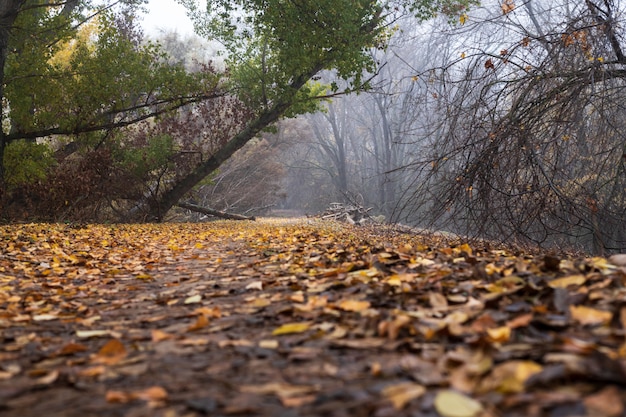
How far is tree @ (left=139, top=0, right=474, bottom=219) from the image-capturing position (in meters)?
10.3

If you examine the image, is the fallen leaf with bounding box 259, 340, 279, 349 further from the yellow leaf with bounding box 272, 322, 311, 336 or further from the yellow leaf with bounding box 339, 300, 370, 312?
the yellow leaf with bounding box 339, 300, 370, 312

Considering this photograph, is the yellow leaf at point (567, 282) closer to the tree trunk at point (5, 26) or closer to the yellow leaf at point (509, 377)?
the yellow leaf at point (509, 377)

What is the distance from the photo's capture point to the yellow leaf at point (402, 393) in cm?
130

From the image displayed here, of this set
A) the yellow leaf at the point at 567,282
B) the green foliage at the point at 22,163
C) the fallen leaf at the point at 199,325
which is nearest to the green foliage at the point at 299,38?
the green foliage at the point at 22,163

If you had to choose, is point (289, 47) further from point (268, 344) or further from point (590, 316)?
point (590, 316)

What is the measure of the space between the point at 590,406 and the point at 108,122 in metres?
12.5

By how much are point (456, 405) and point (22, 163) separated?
11.1 metres

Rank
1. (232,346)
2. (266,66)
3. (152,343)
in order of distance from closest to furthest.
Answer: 1. (232,346)
2. (152,343)
3. (266,66)

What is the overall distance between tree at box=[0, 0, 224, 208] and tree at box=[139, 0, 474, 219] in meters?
1.56

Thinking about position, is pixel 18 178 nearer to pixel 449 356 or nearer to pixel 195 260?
pixel 195 260

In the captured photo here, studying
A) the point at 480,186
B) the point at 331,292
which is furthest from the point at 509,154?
the point at 331,292

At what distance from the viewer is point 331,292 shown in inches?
110

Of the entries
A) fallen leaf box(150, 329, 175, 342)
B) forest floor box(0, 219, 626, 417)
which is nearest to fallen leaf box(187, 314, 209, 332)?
forest floor box(0, 219, 626, 417)

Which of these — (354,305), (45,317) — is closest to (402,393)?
(354,305)
